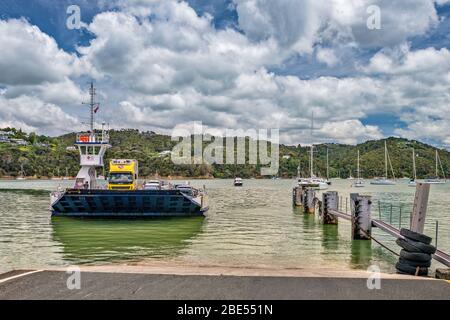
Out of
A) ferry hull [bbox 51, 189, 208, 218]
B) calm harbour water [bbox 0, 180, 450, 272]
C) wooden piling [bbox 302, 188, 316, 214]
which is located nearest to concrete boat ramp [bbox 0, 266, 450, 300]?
calm harbour water [bbox 0, 180, 450, 272]

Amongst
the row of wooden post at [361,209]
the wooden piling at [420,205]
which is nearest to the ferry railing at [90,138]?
the row of wooden post at [361,209]

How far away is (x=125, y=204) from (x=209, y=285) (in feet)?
74.8

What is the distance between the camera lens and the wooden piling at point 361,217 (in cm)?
2098

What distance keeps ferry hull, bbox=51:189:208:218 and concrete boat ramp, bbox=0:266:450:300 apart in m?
19.7

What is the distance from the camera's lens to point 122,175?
3488 centimetres

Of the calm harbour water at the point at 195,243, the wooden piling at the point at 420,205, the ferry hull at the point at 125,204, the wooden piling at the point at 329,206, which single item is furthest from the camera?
the ferry hull at the point at 125,204

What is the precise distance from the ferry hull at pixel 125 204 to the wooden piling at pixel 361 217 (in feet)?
41.9

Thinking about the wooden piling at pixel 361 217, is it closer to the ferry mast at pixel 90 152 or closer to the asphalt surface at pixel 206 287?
the asphalt surface at pixel 206 287

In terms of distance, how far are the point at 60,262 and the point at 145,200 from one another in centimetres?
1400

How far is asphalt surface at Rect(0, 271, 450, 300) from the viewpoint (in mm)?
8062
